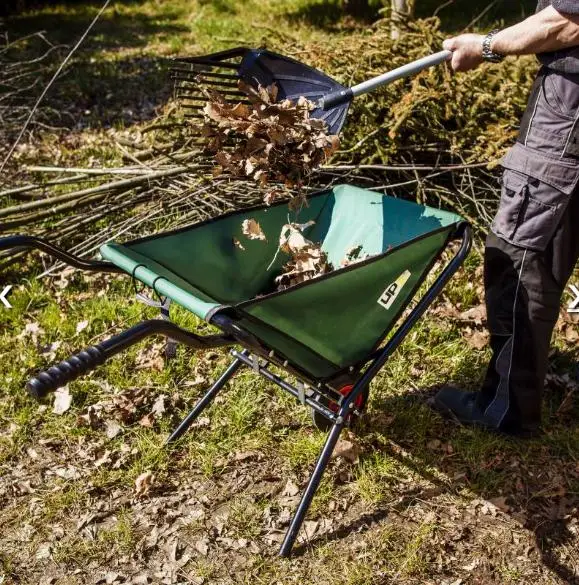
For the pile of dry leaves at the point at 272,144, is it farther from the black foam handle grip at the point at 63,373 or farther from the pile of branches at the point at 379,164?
the pile of branches at the point at 379,164

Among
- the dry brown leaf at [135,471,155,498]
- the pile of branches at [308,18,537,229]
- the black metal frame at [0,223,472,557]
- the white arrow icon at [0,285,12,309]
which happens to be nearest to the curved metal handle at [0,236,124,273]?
the black metal frame at [0,223,472,557]

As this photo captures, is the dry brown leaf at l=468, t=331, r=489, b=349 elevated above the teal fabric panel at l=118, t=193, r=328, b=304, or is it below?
below

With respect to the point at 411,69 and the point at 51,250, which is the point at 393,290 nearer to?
the point at 411,69

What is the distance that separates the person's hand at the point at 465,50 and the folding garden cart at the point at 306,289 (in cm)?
57

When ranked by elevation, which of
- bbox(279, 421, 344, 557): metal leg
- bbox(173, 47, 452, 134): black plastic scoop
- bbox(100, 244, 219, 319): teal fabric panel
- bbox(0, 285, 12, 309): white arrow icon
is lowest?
bbox(0, 285, 12, 309): white arrow icon

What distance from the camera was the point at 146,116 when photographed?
22.7 ft

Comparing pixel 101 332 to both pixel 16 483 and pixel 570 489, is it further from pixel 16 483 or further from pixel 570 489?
pixel 570 489

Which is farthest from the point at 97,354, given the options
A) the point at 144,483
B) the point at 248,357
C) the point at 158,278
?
the point at 144,483

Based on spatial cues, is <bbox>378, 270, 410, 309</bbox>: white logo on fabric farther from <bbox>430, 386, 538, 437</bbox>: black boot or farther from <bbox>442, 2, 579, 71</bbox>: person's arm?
<bbox>430, 386, 538, 437</bbox>: black boot

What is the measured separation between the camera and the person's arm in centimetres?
235

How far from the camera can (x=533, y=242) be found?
2.66 metres

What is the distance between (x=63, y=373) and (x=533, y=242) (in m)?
1.77

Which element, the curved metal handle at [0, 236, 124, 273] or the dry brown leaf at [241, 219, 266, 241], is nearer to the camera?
the curved metal handle at [0, 236, 124, 273]

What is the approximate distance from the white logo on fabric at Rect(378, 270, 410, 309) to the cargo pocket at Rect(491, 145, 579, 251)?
50 centimetres
